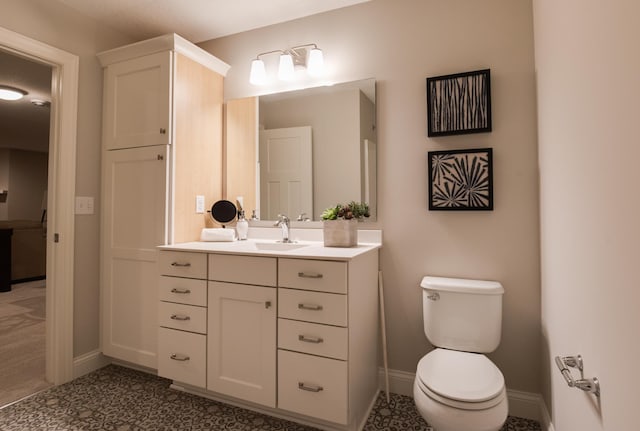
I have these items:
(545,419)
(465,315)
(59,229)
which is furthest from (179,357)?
(545,419)

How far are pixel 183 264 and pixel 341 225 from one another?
95 cm

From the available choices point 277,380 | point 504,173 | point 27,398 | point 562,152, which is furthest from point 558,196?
point 27,398

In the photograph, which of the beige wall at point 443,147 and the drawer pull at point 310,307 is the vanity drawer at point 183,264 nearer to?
the drawer pull at point 310,307

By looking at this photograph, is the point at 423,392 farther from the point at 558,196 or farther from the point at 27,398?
the point at 27,398

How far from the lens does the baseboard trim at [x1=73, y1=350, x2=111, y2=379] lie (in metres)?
2.28

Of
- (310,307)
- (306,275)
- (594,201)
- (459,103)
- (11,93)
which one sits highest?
(11,93)

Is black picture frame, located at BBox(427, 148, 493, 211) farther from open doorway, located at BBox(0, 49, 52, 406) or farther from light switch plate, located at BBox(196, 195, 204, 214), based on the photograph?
open doorway, located at BBox(0, 49, 52, 406)

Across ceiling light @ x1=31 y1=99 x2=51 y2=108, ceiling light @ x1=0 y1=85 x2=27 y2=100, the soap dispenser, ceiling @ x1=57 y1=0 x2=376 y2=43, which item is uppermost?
ceiling light @ x1=31 y1=99 x2=51 y2=108

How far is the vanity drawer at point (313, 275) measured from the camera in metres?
1.62

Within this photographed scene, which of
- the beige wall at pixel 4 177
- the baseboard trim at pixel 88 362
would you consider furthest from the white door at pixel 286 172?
the beige wall at pixel 4 177

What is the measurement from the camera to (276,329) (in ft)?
5.73

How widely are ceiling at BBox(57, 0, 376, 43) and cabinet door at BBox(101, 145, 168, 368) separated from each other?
95 centimetres

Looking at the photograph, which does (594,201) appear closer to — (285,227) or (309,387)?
(309,387)

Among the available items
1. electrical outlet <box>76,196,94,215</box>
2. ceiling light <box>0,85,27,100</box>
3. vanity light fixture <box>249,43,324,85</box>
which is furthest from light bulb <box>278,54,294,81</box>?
ceiling light <box>0,85,27,100</box>
